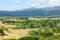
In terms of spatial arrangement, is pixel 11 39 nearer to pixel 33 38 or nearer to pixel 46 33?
pixel 33 38

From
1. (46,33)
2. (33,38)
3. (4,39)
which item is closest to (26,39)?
(33,38)

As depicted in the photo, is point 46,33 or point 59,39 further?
point 46,33

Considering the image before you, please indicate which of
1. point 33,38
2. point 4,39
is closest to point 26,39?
point 33,38

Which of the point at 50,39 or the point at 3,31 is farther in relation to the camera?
the point at 3,31

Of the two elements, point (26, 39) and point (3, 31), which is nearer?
point (26, 39)

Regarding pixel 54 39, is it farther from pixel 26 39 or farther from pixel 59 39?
pixel 26 39

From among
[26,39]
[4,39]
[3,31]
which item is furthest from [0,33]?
[26,39]

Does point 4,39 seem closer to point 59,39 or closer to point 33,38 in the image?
point 33,38
